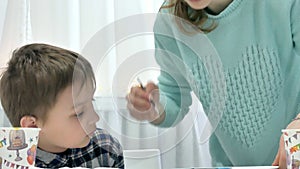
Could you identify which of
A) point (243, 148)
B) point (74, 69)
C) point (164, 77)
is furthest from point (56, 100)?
point (243, 148)

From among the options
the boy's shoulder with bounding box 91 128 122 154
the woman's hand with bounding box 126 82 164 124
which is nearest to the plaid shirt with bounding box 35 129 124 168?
the boy's shoulder with bounding box 91 128 122 154

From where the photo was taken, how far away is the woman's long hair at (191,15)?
0.88 meters

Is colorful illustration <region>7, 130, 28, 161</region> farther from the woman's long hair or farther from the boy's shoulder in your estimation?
the woman's long hair

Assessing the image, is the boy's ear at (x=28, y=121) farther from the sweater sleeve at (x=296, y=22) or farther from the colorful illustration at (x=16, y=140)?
the sweater sleeve at (x=296, y=22)

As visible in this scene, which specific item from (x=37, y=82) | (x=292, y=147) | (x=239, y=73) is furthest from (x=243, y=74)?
(x=37, y=82)

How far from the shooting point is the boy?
82 cm

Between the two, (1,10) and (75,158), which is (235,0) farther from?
(1,10)

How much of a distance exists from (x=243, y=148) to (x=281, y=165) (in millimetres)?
244

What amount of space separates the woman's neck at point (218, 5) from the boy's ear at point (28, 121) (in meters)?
0.43

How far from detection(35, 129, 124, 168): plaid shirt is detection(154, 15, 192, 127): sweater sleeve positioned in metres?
0.14

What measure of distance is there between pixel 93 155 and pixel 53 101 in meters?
0.16

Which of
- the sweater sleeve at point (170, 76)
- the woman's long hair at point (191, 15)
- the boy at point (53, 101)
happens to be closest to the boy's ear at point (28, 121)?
the boy at point (53, 101)

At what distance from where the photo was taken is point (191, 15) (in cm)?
90

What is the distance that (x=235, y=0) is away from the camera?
2.85ft
